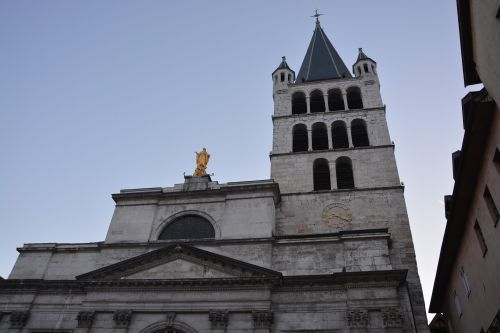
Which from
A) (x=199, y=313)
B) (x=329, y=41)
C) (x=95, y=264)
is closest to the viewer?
(x=199, y=313)

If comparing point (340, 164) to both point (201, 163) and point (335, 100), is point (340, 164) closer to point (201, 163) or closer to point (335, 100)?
point (335, 100)

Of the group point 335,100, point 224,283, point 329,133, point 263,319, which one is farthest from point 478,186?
point 335,100

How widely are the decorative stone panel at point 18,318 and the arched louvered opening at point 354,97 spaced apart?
24.7m

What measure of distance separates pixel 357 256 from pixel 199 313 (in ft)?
24.4

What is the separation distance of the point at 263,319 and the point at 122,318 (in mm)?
6262

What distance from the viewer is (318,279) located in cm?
1966

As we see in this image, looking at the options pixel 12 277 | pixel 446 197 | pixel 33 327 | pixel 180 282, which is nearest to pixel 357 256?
pixel 446 197

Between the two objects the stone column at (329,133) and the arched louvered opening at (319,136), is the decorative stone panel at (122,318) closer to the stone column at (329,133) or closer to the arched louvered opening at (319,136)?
the stone column at (329,133)

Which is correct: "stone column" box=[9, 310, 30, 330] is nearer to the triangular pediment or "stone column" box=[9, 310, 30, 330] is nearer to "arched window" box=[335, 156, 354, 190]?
the triangular pediment

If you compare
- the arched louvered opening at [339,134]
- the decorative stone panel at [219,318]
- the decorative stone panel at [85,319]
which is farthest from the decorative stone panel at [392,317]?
the arched louvered opening at [339,134]

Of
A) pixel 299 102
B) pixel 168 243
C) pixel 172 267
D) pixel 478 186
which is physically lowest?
pixel 478 186

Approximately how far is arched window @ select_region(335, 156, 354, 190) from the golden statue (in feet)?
27.0

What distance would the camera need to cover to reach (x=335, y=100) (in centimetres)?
3459

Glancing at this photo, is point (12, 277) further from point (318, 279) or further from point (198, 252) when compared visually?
point (318, 279)
